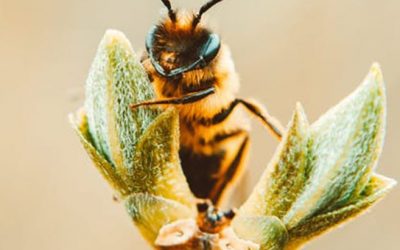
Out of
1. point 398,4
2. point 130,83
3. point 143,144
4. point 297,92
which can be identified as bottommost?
point 297,92

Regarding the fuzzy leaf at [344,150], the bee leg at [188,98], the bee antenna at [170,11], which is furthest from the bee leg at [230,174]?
the fuzzy leaf at [344,150]

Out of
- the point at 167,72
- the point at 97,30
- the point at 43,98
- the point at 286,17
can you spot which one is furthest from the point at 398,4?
the point at 167,72

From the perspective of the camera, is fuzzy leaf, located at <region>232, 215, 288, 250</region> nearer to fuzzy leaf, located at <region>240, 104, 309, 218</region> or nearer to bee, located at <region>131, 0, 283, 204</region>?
fuzzy leaf, located at <region>240, 104, 309, 218</region>

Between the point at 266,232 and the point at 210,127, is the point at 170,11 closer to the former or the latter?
the point at 210,127

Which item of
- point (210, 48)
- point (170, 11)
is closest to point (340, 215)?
point (210, 48)

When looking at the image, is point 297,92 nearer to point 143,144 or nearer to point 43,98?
point 43,98

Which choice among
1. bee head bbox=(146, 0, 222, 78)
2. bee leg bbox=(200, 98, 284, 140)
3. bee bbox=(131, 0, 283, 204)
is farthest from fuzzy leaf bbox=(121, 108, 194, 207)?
→ bee leg bbox=(200, 98, 284, 140)
